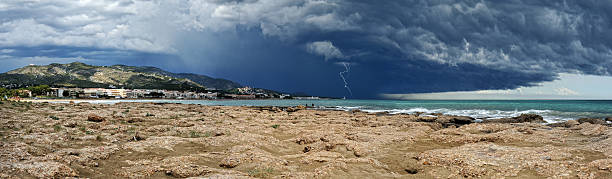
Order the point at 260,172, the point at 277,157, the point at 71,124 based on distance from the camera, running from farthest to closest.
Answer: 1. the point at 71,124
2. the point at 277,157
3. the point at 260,172

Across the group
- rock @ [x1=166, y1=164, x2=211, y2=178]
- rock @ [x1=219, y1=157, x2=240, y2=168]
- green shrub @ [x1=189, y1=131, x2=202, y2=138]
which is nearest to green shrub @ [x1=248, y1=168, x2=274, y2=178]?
rock @ [x1=219, y1=157, x2=240, y2=168]

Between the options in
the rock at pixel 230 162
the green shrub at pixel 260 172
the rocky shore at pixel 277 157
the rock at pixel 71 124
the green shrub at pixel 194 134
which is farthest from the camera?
the rock at pixel 71 124

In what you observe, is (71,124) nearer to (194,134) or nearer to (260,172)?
(194,134)

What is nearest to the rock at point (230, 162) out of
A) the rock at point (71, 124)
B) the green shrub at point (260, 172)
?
the green shrub at point (260, 172)

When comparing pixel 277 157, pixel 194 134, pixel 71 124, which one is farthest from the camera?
pixel 71 124

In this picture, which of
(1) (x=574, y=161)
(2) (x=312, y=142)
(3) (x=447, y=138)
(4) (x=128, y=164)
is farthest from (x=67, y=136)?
(1) (x=574, y=161)

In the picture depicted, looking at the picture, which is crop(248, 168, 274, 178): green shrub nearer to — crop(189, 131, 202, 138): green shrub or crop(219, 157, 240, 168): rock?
crop(219, 157, 240, 168): rock

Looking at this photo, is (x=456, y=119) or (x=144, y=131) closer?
(x=144, y=131)

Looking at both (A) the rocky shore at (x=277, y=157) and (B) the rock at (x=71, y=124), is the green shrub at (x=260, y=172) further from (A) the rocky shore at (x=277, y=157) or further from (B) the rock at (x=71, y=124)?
(B) the rock at (x=71, y=124)

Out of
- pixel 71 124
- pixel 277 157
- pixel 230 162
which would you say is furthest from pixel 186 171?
pixel 71 124

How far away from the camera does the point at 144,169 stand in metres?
14.1

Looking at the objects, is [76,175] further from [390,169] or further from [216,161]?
[390,169]

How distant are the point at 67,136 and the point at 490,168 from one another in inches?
923

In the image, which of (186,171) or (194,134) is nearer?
(186,171)
